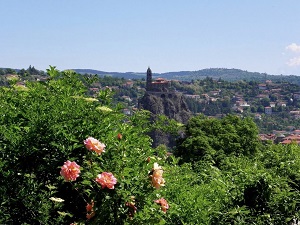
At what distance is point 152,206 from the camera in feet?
9.92

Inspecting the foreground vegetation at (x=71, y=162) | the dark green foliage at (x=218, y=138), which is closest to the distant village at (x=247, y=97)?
the dark green foliage at (x=218, y=138)

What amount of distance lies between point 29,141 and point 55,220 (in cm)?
56

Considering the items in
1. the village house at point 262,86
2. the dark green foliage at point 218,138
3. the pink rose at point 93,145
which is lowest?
the village house at point 262,86

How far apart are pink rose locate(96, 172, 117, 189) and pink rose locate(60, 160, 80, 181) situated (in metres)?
0.15

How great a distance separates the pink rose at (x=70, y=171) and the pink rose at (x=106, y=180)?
15cm

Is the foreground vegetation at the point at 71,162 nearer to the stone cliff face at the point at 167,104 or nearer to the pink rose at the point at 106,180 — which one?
the pink rose at the point at 106,180

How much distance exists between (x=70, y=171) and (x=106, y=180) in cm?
24

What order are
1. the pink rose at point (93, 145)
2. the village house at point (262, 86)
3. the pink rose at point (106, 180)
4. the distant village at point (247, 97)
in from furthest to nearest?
1. the village house at point (262, 86)
2. the distant village at point (247, 97)
3. the pink rose at point (93, 145)
4. the pink rose at point (106, 180)

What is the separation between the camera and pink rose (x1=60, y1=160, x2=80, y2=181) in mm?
2729

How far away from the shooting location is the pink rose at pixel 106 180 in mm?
2707

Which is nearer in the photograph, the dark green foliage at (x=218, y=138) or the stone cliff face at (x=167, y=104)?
the dark green foliage at (x=218, y=138)

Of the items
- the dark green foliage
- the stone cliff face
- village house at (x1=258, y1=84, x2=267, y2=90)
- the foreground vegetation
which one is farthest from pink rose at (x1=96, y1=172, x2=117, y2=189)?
village house at (x1=258, y1=84, x2=267, y2=90)

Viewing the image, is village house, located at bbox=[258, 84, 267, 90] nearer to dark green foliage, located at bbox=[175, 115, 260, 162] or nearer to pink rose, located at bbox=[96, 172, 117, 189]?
dark green foliage, located at bbox=[175, 115, 260, 162]

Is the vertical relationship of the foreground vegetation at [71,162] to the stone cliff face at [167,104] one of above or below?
above
